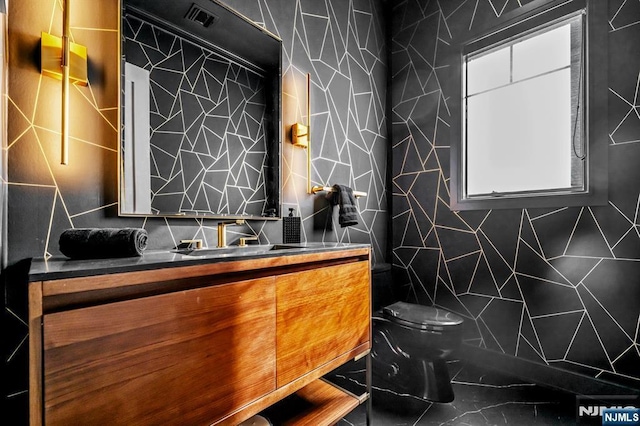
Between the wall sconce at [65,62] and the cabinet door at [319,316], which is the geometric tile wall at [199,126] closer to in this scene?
the wall sconce at [65,62]

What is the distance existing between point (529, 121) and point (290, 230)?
5.76 ft

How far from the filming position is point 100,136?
1150 mm

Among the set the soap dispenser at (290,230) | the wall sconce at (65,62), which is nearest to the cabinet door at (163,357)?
the wall sconce at (65,62)

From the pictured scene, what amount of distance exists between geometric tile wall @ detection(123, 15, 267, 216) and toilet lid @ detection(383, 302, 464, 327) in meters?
0.97

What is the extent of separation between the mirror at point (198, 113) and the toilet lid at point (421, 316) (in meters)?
0.89

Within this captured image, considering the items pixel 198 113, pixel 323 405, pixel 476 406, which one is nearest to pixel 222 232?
pixel 198 113

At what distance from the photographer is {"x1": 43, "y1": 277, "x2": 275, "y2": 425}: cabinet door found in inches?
25.7

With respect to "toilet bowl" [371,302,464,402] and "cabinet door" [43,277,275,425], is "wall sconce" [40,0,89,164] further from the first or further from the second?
"toilet bowl" [371,302,464,402]

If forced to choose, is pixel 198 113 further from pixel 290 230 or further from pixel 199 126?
pixel 290 230

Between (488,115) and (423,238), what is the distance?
1.02 metres

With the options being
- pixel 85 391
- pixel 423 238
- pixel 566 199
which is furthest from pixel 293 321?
pixel 566 199

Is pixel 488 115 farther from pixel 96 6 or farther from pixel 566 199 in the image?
pixel 96 6

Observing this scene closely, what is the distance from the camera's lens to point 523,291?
195 cm

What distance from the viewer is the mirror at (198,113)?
1.25m
